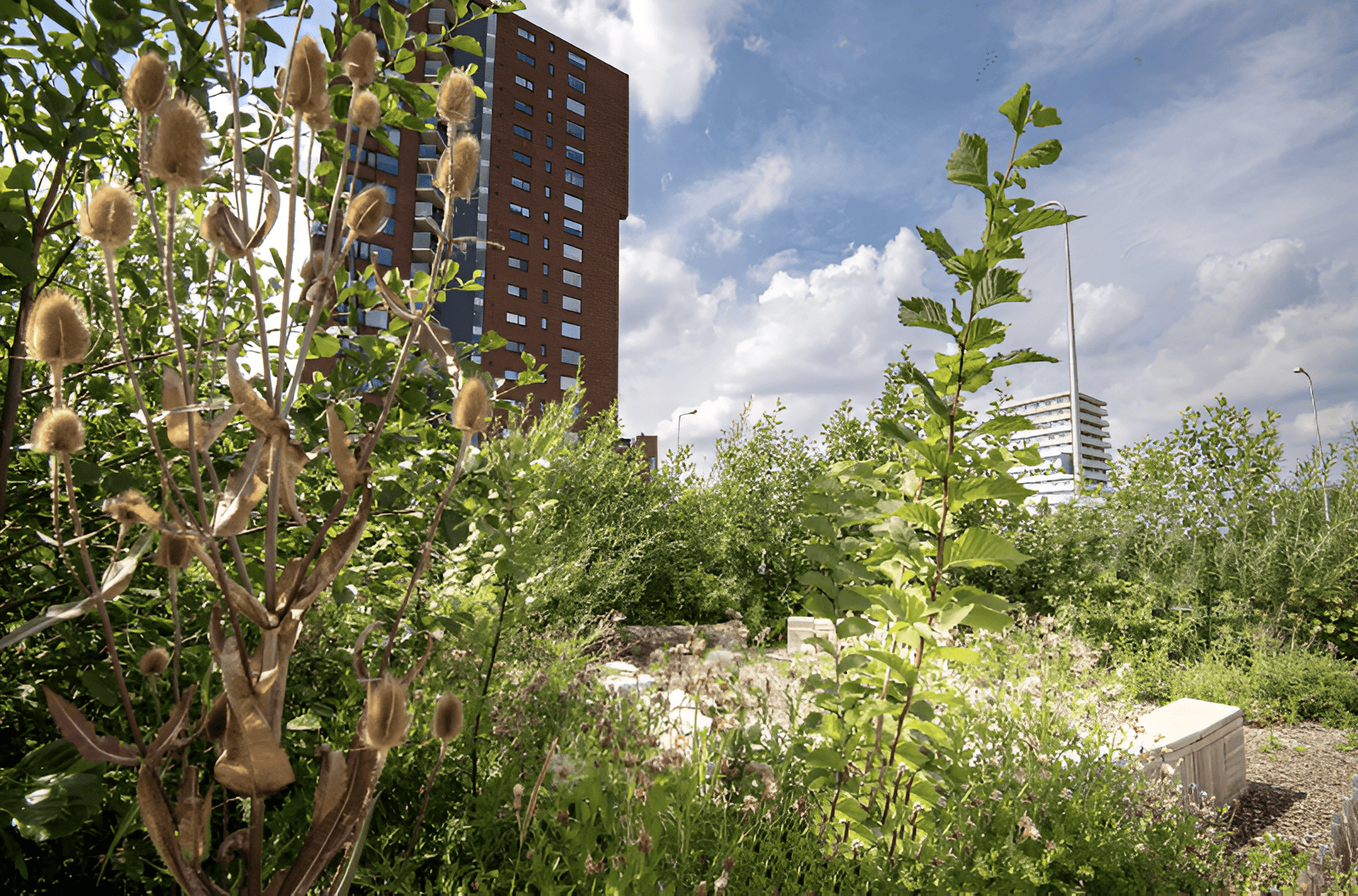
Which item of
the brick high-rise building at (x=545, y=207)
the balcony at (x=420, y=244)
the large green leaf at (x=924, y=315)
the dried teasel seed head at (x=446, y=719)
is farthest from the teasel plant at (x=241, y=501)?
the balcony at (x=420, y=244)

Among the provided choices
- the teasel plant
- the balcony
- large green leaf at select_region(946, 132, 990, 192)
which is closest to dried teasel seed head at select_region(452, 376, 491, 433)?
the teasel plant

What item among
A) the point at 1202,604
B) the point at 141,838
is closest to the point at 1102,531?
the point at 1202,604

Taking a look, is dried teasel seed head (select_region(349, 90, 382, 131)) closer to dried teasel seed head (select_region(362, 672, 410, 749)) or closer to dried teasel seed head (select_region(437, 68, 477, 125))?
dried teasel seed head (select_region(437, 68, 477, 125))

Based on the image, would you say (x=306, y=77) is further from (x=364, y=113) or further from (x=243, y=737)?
(x=243, y=737)

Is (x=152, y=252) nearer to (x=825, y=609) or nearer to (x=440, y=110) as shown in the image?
(x=440, y=110)

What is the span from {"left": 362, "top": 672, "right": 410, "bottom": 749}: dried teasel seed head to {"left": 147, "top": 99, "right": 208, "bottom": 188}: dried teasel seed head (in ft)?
1.67

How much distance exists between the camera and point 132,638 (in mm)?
1825

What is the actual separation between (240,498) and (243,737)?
0.22 m

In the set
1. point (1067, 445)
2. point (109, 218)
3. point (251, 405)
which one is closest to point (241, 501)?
point (251, 405)

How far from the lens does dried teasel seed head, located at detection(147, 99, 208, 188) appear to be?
23.7 inches

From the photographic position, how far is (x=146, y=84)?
24.9 inches

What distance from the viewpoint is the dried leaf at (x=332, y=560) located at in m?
0.65

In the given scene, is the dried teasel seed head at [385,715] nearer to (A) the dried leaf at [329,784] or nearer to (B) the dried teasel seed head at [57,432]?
(A) the dried leaf at [329,784]

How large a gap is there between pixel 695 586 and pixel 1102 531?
513cm
